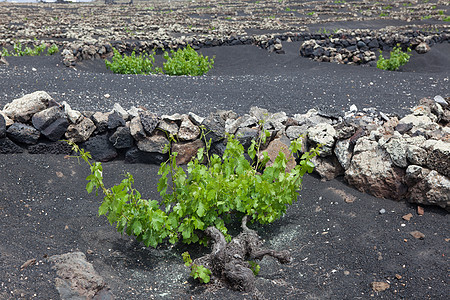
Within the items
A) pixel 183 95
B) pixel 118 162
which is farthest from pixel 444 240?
pixel 183 95

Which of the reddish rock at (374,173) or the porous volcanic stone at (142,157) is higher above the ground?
the reddish rock at (374,173)

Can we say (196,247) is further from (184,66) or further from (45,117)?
(184,66)

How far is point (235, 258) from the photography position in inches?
125

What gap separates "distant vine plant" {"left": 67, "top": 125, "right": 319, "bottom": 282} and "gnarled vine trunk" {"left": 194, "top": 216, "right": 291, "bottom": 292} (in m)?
0.11

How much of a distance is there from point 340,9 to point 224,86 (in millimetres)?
27220

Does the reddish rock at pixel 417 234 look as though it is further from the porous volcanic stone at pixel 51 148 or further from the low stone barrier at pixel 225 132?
the porous volcanic stone at pixel 51 148

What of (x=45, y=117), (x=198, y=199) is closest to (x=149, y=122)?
(x=45, y=117)

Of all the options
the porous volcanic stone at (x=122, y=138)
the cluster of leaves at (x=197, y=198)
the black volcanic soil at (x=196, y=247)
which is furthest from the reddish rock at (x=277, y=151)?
the porous volcanic stone at (x=122, y=138)

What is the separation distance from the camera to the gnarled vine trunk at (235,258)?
306cm

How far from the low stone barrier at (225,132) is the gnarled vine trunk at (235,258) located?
5.58 feet

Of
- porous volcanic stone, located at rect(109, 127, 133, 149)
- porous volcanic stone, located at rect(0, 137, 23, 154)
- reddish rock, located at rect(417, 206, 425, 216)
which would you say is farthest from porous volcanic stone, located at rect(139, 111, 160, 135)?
reddish rock, located at rect(417, 206, 425, 216)

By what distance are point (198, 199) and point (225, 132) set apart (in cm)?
168

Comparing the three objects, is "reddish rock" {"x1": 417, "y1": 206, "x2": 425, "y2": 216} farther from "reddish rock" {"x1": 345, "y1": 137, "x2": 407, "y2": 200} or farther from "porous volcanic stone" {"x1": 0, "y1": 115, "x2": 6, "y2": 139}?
"porous volcanic stone" {"x1": 0, "y1": 115, "x2": 6, "y2": 139}

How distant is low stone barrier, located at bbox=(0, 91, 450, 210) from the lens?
458 centimetres
